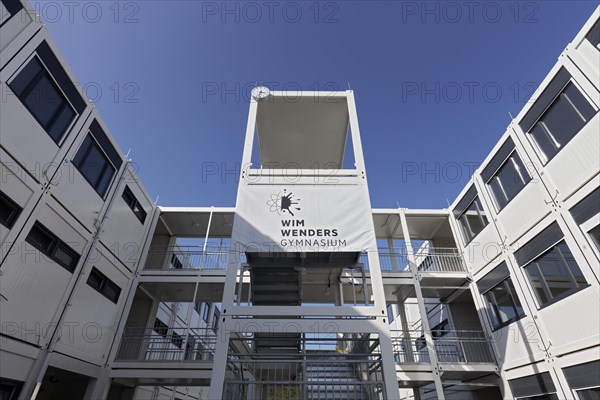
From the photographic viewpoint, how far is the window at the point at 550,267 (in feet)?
23.2

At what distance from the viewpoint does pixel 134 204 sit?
35.9ft

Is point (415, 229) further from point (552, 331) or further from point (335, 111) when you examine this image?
point (335, 111)

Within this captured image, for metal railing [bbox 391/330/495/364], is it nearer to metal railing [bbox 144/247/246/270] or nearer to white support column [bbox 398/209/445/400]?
white support column [bbox 398/209/445/400]

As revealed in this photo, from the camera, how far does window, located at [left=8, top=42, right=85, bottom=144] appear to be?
635 cm

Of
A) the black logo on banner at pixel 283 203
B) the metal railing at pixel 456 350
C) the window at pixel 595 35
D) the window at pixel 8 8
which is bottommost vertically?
the metal railing at pixel 456 350

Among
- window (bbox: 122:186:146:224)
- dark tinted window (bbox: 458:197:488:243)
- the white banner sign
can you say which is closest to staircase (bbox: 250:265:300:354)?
the white banner sign

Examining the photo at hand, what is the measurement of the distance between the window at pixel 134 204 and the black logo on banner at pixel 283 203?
6.59m

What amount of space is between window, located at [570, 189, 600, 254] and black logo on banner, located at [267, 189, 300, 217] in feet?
20.0

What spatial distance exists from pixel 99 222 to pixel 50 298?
2380mm

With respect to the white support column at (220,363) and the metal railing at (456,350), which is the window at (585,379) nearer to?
the metal railing at (456,350)

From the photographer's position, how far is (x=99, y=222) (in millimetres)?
8766

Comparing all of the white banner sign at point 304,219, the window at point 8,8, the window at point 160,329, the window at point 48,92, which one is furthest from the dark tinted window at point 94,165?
the window at point 160,329

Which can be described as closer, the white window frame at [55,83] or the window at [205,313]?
the white window frame at [55,83]

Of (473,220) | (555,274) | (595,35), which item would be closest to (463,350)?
(555,274)
